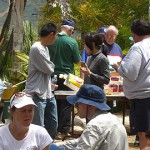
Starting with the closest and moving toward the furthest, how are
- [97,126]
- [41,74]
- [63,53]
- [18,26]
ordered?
[97,126], [41,74], [63,53], [18,26]

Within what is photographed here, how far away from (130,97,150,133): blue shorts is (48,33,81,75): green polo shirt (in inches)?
79.3

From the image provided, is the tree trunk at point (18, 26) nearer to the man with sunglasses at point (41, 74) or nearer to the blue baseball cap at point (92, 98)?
the man with sunglasses at point (41, 74)

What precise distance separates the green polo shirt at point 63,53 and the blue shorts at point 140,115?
201 cm

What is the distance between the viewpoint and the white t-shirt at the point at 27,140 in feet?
16.5

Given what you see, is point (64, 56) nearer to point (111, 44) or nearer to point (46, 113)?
point (111, 44)

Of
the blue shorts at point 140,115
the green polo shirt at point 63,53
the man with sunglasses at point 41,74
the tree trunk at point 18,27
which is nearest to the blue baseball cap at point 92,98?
the blue shorts at point 140,115

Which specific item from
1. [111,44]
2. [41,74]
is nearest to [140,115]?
[41,74]

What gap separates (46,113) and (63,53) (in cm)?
121

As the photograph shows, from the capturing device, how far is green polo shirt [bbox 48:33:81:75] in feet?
28.7

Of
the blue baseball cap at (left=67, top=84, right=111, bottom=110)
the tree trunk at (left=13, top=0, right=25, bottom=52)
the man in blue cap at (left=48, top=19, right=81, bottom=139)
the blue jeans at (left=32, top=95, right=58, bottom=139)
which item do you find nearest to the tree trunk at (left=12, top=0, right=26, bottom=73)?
the tree trunk at (left=13, top=0, right=25, bottom=52)

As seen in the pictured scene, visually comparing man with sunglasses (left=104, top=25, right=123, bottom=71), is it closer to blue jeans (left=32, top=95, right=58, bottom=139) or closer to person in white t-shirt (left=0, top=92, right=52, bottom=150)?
blue jeans (left=32, top=95, right=58, bottom=139)

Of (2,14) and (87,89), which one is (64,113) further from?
(2,14)

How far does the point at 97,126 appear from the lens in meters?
4.59

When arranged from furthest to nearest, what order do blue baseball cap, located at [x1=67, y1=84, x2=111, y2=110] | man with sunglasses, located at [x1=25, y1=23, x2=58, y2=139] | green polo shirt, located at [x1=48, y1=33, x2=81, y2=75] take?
green polo shirt, located at [x1=48, y1=33, x2=81, y2=75] → man with sunglasses, located at [x1=25, y1=23, x2=58, y2=139] → blue baseball cap, located at [x1=67, y1=84, x2=111, y2=110]
